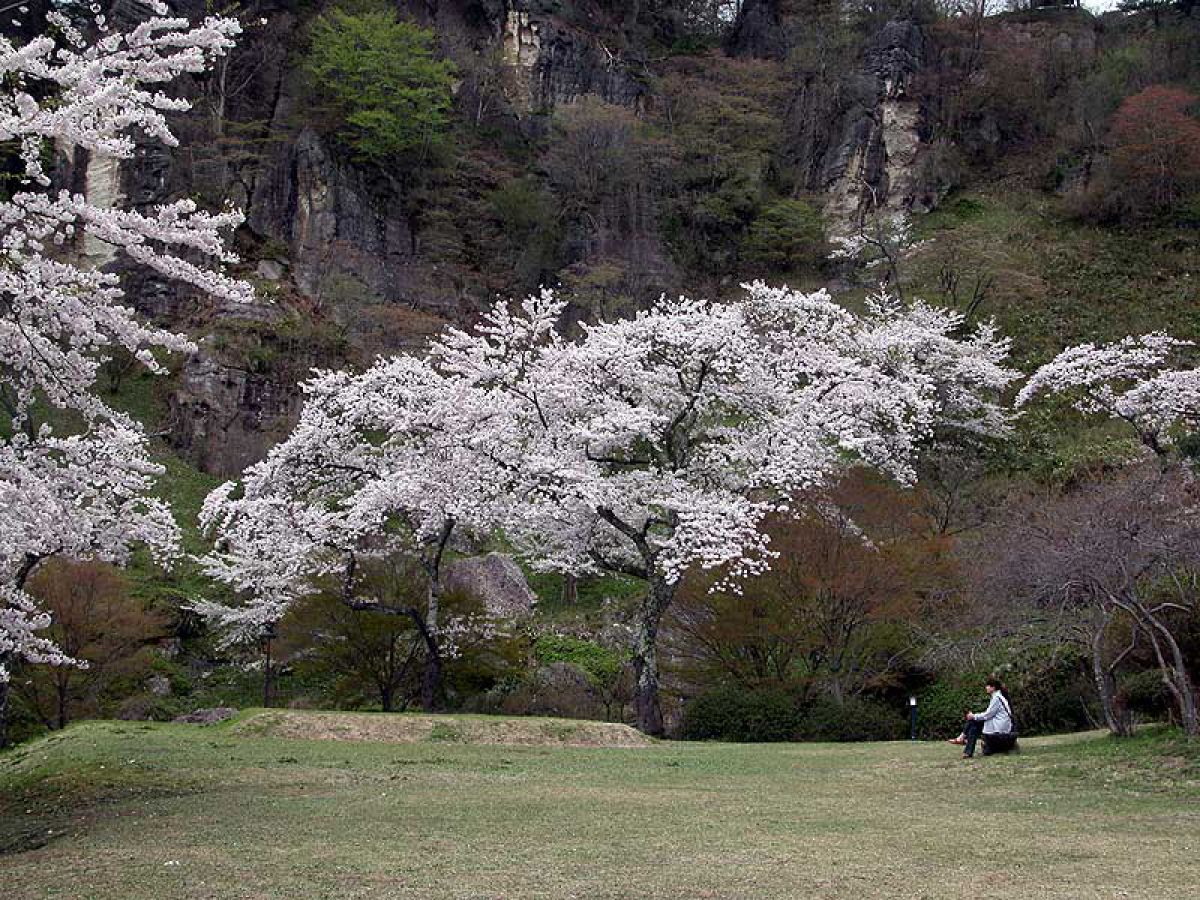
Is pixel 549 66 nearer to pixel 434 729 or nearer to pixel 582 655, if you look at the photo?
pixel 582 655

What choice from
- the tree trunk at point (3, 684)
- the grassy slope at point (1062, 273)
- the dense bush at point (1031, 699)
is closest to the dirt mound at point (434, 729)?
the tree trunk at point (3, 684)

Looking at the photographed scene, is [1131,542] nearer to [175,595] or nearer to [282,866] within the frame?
[282,866]

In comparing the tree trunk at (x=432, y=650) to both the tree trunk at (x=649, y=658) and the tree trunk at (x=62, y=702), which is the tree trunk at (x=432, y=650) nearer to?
the tree trunk at (x=649, y=658)

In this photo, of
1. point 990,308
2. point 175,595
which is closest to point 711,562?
point 175,595

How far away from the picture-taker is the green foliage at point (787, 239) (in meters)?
47.2

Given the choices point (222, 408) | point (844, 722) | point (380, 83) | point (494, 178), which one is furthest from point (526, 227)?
point (844, 722)

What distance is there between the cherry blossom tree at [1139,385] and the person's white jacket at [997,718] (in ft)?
41.8

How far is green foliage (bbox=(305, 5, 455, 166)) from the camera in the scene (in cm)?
4525

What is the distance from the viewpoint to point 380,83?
45.3m

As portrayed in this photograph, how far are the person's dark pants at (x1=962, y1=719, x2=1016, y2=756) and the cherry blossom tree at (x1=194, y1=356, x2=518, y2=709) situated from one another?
885 centimetres

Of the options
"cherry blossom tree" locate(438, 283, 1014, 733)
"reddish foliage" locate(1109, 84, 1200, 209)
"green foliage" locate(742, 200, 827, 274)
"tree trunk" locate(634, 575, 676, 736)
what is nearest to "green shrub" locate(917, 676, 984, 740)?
"cherry blossom tree" locate(438, 283, 1014, 733)

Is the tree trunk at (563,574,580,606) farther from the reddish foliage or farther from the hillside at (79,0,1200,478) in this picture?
the reddish foliage

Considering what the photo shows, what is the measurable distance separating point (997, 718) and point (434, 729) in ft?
26.3

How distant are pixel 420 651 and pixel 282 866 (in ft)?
49.3
